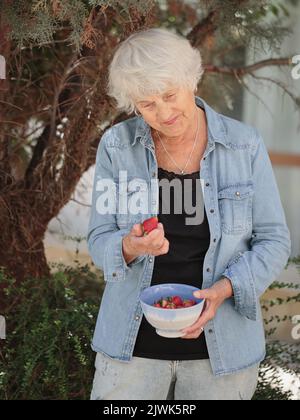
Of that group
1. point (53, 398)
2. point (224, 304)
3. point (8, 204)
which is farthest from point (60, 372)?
point (224, 304)

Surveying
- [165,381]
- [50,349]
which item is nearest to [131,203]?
[165,381]

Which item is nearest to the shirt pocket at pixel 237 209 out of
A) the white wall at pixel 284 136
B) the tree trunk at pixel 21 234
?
the tree trunk at pixel 21 234

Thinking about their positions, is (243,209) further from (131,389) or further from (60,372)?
(60,372)

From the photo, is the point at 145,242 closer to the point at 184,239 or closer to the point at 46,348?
the point at 184,239

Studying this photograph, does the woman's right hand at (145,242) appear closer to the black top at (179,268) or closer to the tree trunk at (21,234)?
the black top at (179,268)

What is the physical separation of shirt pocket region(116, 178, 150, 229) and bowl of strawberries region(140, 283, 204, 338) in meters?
0.18

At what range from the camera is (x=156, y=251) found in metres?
1.61

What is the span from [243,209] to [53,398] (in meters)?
1.13

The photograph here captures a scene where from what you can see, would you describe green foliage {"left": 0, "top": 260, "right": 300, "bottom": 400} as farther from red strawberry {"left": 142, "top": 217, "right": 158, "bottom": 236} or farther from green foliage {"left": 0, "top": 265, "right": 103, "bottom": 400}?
red strawberry {"left": 142, "top": 217, "right": 158, "bottom": 236}

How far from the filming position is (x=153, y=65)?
172cm

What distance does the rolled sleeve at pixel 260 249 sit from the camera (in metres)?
1.74

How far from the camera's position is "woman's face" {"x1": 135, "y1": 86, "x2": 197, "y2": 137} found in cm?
175

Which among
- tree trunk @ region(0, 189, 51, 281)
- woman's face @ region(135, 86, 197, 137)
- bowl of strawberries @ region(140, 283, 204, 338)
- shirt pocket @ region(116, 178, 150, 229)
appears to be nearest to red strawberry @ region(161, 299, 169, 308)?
bowl of strawberries @ region(140, 283, 204, 338)

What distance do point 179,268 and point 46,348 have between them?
0.84 metres
